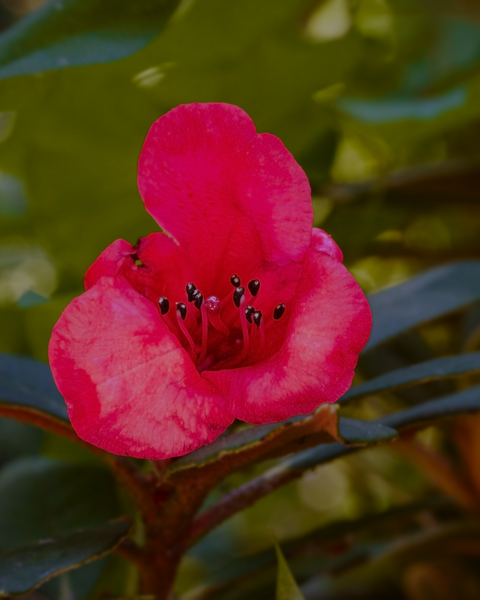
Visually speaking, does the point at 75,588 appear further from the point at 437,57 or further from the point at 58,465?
the point at 437,57

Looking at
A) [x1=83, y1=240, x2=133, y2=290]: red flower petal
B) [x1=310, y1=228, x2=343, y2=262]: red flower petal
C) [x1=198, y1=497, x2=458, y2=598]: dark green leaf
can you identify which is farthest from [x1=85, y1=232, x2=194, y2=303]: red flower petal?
[x1=198, y1=497, x2=458, y2=598]: dark green leaf

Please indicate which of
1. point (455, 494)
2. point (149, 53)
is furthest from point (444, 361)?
point (149, 53)

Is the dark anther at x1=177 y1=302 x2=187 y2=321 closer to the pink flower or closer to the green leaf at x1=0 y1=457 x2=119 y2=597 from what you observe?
the pink flower

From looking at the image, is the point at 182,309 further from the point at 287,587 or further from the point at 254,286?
the point at 287,587

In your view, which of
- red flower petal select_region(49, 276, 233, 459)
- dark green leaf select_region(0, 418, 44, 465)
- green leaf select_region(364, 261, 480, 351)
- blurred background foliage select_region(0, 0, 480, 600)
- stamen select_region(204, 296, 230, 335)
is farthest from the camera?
dark green leaf select_region(0, 418, 44, 465)

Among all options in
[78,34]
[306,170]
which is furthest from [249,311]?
[306,170]
